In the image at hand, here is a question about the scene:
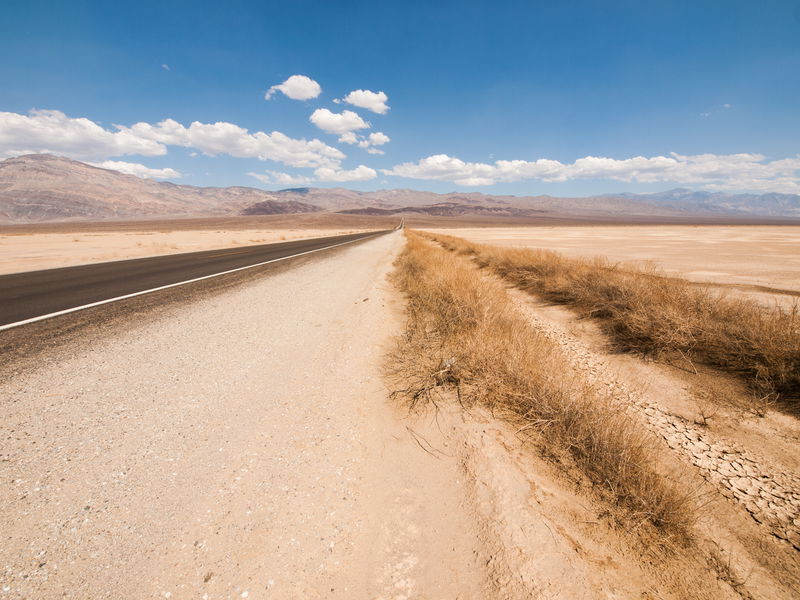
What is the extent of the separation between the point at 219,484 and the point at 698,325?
583cm

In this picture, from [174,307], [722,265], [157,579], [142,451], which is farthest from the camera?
[722,265]

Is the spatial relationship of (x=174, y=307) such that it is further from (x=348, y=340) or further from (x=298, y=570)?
(x=298, y=570)

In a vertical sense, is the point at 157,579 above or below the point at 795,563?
above

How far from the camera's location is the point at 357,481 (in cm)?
230

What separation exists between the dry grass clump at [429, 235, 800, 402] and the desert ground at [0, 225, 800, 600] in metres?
0.30

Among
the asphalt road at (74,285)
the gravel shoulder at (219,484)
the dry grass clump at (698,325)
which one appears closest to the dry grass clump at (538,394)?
the gravel shoulder at (219,484)

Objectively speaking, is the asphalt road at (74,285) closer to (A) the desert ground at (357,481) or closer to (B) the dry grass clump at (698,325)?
(A) the desert ground at (357,481)

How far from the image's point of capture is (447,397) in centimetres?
328

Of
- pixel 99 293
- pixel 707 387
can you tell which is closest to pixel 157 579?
pixel 707 387

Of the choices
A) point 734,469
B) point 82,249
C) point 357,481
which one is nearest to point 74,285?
point 357,481

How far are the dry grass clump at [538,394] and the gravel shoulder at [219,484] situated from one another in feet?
2.45

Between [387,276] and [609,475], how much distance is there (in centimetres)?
882

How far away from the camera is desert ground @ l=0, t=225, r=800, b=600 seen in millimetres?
1672

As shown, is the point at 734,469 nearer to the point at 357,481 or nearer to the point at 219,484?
the point at 357,481
